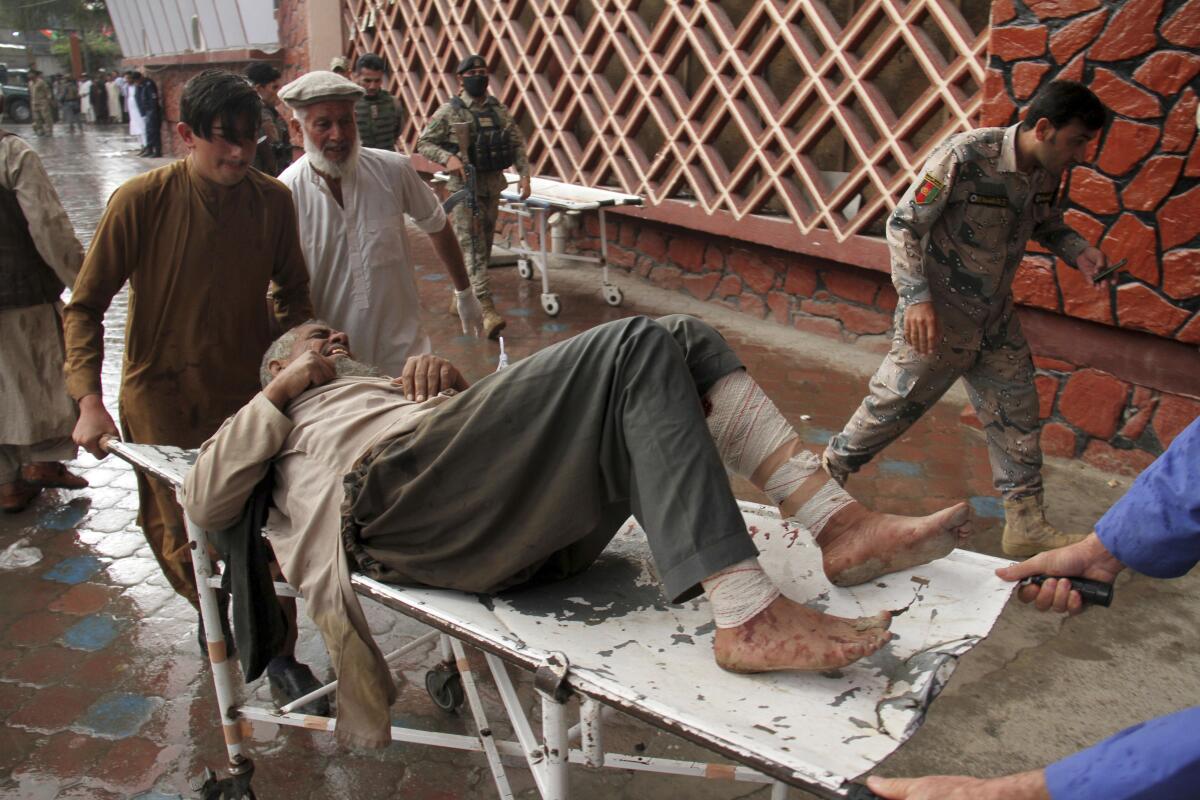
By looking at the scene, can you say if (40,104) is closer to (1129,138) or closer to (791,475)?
(1129,138)

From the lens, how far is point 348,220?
2.91 m

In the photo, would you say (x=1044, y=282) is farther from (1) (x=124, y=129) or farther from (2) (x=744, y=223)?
(1) (x=124, y=129)

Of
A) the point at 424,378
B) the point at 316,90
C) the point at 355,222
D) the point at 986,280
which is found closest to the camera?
the point at 424,378

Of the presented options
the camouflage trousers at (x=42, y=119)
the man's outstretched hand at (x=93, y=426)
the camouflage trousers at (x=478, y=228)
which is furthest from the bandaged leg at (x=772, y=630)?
the camouflage trousers at (x=42, y=119)

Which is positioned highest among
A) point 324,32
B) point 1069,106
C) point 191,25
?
point 191,25

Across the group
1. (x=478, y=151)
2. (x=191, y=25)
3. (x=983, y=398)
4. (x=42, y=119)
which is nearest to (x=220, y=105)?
(x=983, y=398)

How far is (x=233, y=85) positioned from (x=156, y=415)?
0.92 meters

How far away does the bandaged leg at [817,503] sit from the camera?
173 cm

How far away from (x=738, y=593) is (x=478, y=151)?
4.98m

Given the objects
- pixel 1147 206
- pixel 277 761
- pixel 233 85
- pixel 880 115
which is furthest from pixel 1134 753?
pixel 880 115

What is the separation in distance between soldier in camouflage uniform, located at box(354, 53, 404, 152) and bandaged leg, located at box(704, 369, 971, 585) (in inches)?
217

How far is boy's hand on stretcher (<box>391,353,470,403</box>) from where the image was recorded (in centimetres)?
228

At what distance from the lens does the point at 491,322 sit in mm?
5957

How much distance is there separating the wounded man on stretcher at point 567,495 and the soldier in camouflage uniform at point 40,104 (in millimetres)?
25173
